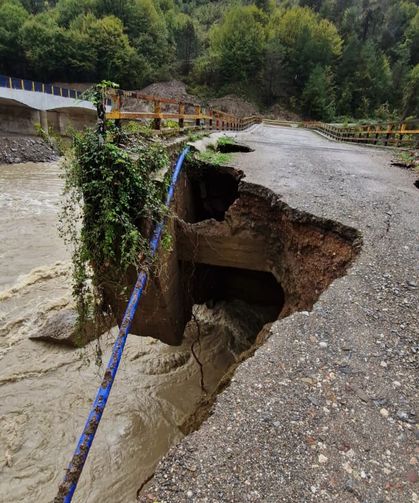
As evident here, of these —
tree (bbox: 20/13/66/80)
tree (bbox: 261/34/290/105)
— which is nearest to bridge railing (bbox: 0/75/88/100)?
tree (bbox: 20/13/66/80)

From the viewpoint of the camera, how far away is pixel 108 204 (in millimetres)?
3467

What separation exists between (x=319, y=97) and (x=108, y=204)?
53406 millimetres

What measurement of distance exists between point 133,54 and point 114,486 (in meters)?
59.1

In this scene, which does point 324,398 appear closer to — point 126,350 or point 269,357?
point 269,357

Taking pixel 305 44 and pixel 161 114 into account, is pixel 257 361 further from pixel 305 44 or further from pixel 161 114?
pixel 305 44

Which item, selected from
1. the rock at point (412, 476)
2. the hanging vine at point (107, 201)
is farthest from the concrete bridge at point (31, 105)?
the rock at point (412, 476)

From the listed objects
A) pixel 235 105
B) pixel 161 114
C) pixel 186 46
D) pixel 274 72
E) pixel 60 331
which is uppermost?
pixel 186 46

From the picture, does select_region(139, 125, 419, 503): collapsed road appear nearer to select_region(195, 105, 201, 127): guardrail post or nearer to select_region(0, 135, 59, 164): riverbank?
select_region(195, 105, 201, 127): guardrail post

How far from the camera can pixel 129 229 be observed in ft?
11.7

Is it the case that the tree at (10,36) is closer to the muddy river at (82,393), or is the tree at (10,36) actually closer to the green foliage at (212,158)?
the muddy river at (82,393)

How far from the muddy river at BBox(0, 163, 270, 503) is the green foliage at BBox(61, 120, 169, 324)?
3.70 ft

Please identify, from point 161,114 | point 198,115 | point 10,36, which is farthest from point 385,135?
point 10,36

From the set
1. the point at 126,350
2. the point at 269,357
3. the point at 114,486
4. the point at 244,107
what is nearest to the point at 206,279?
the point at 126,350

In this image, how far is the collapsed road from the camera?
5.90 feet
